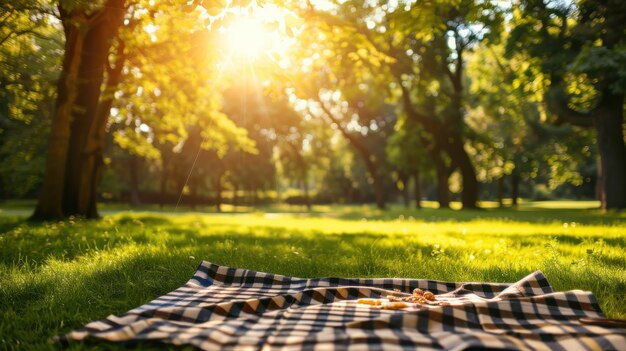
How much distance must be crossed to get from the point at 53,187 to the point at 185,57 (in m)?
4.67

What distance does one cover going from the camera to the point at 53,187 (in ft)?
34.2

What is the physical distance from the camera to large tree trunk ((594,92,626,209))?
15.6 m

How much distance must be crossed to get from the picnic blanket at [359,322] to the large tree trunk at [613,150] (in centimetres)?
1536

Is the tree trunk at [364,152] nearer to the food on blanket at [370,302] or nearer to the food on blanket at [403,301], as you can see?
the food on blanket at [403,301]

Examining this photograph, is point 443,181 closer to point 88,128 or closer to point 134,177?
point 88,128

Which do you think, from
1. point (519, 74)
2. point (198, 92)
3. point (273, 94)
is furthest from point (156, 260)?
point (519, 74)

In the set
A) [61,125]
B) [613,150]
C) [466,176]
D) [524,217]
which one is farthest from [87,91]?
[466,176]

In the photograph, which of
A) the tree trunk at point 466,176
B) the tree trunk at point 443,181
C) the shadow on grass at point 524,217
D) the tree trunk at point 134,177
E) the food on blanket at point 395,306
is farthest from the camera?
the tree trunk at point 134,177

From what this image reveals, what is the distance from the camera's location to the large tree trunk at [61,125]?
10.2 m

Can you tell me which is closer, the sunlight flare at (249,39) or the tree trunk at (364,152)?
the sunlight flare at (249,39)

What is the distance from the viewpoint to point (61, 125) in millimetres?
10219

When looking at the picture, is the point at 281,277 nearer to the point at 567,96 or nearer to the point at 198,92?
the point at 198,92

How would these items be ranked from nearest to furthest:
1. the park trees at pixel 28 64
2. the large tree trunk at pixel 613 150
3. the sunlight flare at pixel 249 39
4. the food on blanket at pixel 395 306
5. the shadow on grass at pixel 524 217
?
the food on blanket at pixel 395 306 < the sunlight flare at pixel 249 39 < the park trees at pixel 28 64 < the shadow on grass at pixel 524 217 < the large tree trunk at pixel 613 150

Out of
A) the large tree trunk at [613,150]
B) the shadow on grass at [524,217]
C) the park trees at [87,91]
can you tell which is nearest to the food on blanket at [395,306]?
the park trees at [87,91]
